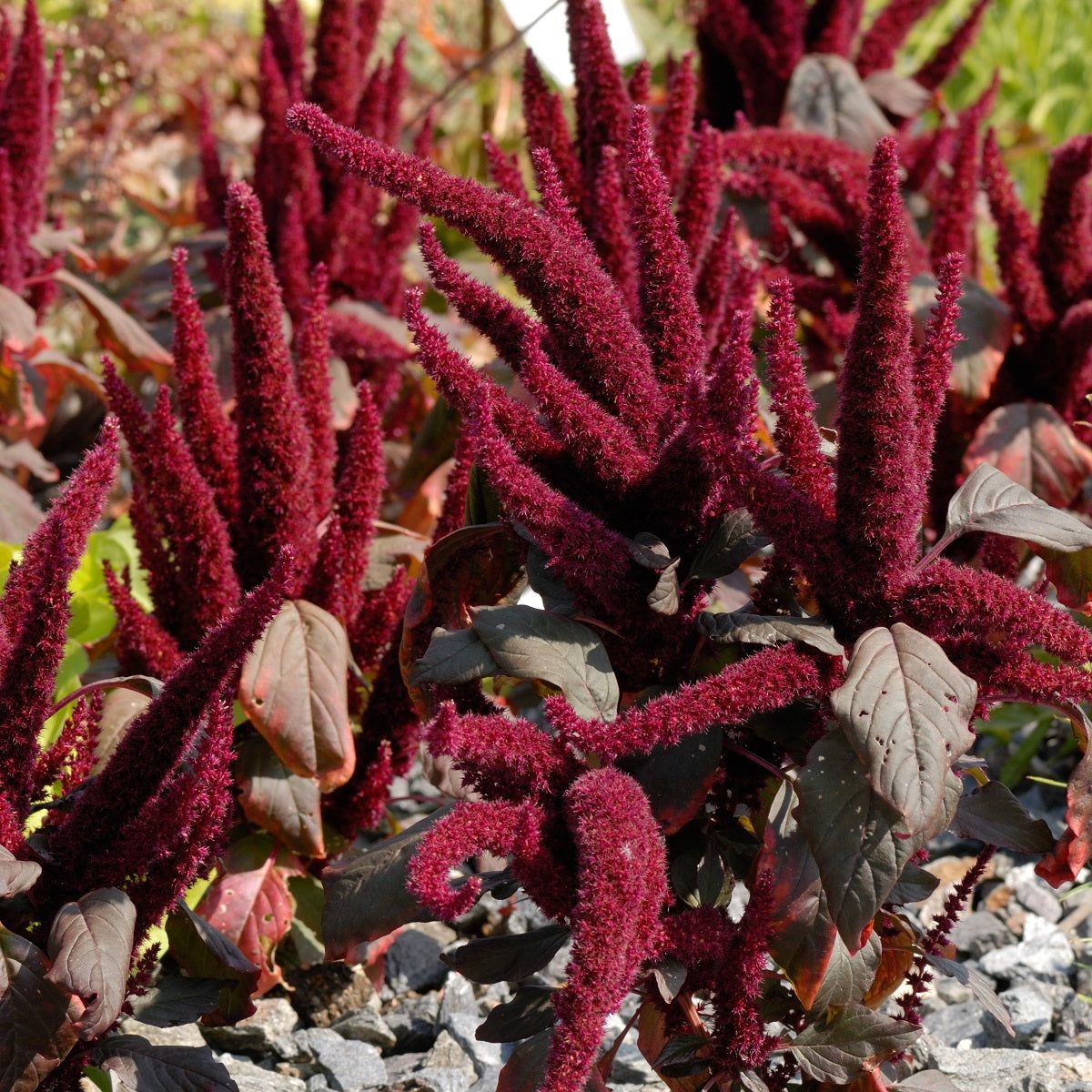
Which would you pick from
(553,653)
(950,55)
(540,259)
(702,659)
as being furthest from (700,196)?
(950,55)

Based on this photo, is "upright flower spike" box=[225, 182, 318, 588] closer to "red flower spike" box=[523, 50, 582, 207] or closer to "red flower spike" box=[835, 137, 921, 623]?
"red flower spike" box=[523, 50, 582, 207]

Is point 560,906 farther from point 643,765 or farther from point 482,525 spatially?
point 482,525

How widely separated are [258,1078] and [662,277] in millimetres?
1042

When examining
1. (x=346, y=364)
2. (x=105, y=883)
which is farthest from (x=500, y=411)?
(x=346, y=364)

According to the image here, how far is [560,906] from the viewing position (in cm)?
111

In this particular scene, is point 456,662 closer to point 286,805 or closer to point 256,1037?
point 286,805

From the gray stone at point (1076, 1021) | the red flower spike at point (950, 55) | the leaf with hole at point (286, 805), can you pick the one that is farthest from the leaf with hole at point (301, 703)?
the red flower spike at point (950, 55)

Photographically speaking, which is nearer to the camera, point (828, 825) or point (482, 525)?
point (828, 825)

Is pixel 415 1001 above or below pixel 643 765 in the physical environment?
below

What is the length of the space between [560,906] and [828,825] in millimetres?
225

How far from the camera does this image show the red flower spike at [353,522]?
5.82 ft

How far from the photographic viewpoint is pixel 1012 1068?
1.58 m

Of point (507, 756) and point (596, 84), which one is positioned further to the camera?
point (596, 84)

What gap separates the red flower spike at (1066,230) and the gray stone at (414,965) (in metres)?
1.54
